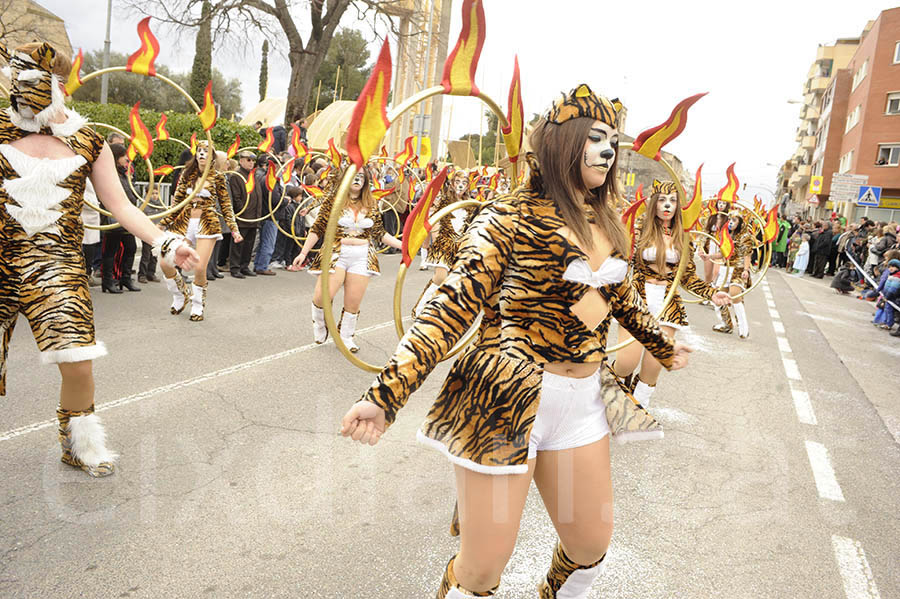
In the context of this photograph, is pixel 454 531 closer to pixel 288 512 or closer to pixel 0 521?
pixel 288 512

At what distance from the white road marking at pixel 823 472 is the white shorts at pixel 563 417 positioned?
305cm

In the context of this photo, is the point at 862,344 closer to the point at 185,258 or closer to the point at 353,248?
the point at 353,248

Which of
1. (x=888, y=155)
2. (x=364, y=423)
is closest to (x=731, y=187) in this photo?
(x=364, y=423)

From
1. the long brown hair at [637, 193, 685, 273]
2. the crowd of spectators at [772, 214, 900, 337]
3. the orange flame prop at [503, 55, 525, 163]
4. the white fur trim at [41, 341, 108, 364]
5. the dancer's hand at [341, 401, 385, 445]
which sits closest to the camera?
the dancer's hand at [341, 401, 385, 445]

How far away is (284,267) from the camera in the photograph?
1424cm

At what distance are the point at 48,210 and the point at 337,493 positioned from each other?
2.08 metres

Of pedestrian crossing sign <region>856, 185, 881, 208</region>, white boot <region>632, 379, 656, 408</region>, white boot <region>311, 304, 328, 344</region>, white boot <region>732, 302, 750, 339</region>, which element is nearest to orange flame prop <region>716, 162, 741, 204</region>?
white boot <region>732, 302, 750, 339</region>

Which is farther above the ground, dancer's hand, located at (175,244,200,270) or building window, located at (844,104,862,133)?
building window, located at (844,104,862,133)

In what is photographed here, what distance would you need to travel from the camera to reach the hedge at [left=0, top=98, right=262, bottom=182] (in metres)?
14.1

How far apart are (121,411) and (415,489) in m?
2.25

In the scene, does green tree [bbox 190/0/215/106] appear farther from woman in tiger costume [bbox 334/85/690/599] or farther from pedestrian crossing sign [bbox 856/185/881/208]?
woman in tiger costume [bbox 334/85/690/599]

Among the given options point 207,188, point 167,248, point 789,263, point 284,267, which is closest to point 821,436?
point 167,248

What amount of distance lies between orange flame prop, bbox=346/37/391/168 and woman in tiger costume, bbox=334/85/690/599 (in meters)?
0.51

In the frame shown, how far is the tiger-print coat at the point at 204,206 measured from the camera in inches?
327
